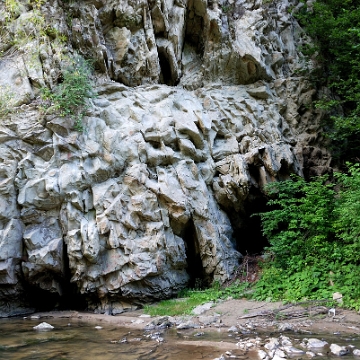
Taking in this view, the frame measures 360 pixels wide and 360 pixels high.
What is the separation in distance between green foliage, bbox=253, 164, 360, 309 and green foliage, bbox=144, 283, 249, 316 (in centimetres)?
68

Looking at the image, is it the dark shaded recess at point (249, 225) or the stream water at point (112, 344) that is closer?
the stream water at point (112, 344)

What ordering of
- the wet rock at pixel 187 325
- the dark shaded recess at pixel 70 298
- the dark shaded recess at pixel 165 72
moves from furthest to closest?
the dark shaded recess at pixel 165 72
the dark shaded recess at pixel 70 298
the wet rock at pixel 187 325

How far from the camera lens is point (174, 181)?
11.8 m

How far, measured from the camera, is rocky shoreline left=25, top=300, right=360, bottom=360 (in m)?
6.04

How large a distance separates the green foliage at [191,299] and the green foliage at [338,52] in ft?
24.6

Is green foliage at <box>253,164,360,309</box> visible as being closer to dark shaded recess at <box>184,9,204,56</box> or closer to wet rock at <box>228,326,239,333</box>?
wet rock at <box>228,326,239,333</box>

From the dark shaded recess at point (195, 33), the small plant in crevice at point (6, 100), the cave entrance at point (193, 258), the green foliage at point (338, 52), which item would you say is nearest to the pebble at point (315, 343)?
the cave entrance at point (193, 258)

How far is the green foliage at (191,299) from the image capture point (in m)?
9.80

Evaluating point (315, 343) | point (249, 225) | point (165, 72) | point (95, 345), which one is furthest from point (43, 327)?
point (165, 72)

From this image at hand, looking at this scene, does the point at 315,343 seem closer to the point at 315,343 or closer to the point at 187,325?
the point at 315,343

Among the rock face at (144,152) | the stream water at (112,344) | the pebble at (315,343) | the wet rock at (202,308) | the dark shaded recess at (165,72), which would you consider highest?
the dark shaded recess at (165,72)

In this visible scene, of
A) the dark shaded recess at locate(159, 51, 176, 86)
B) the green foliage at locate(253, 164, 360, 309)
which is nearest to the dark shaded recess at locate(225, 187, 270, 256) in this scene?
the green foliage at locate(253, 164, 360, 309)

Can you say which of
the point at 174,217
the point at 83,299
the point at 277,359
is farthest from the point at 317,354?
the point at 83,299

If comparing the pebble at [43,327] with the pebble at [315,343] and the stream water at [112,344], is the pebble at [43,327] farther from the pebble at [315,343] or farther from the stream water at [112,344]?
the pebble at [315,343]
